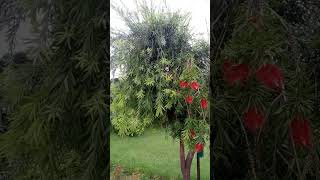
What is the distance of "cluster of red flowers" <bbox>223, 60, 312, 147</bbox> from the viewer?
1155mm

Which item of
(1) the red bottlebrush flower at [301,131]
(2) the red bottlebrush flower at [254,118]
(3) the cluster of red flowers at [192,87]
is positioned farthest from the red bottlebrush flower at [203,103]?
(1) the red bottlebrush flower at [301,131]

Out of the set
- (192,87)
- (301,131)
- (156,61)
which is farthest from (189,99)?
(301,131)

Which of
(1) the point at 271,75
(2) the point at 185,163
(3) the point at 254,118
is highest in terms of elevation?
(1) the point at 271,75

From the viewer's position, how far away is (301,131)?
115 cm

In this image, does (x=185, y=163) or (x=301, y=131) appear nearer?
(x=301, y=131)

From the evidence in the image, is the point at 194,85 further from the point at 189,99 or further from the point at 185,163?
the point at 185,163

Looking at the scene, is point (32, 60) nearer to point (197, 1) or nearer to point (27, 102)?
point (27, 102)

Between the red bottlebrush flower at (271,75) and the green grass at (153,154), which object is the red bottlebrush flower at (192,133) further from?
the red bottlebrush flower at (271,75)

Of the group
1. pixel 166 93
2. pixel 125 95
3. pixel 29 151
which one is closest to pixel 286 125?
pixel 166 93

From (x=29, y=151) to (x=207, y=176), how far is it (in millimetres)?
499

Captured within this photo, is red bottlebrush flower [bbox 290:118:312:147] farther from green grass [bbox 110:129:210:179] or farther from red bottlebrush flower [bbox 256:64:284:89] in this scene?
green grass [bbox 110:129:210:179]

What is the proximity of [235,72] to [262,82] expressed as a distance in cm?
7

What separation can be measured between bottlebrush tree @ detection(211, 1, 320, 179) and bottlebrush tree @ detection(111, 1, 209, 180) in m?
0.05

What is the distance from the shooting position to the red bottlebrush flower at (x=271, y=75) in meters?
1.16
